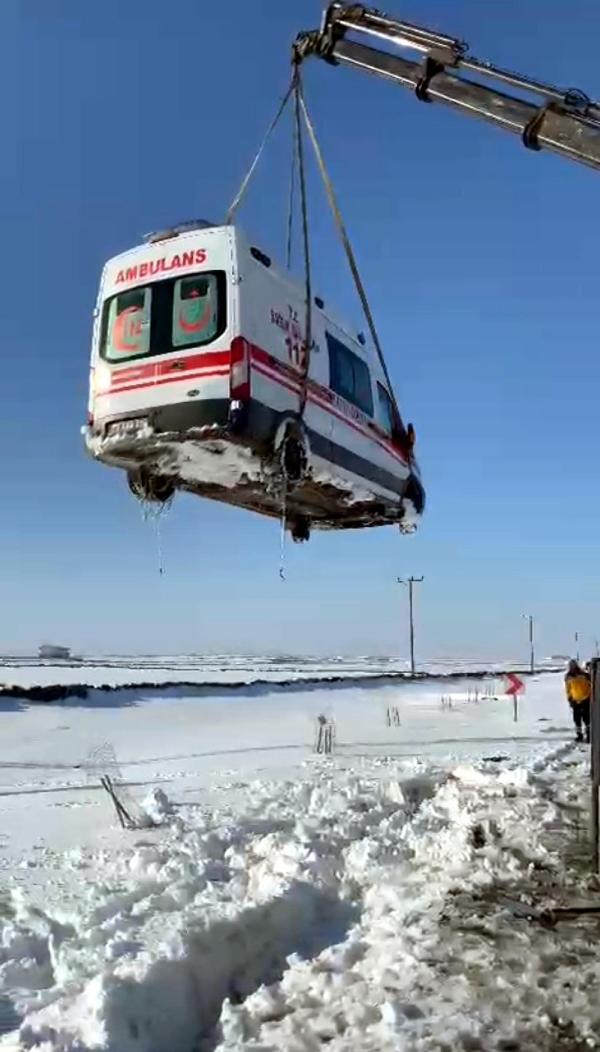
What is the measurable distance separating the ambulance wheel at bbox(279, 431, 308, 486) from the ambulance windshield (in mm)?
→ 1222

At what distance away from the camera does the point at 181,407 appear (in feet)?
25.0

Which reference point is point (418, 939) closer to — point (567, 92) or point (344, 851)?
point (344, 851)

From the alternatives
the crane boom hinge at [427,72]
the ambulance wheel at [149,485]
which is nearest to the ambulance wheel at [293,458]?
the ambulance wheel at [149,485]

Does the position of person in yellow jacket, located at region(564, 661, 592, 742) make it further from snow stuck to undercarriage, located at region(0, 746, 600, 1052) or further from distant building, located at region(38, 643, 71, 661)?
distant building, located at region(38, 643, 71, 661)

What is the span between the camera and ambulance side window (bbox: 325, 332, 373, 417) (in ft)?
30.7

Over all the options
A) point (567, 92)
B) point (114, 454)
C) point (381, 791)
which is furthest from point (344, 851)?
point (567, 92)

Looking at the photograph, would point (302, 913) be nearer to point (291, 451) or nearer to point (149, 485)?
point (291, 451)

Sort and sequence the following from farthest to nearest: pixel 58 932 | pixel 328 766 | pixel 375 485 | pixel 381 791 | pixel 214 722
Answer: pixel 214 722 < pixel 328 766 < pixel 381 791 < pixel 375 485 < pixel 58 932

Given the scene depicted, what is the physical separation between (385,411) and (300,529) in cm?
184

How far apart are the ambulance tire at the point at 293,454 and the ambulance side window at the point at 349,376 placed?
3.86 ft

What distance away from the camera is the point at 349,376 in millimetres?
9727

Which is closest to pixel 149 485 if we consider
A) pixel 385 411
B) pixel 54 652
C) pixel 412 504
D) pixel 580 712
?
pixel 385 411

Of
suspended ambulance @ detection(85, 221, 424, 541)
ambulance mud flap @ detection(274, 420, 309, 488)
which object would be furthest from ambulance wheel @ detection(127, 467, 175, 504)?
ambulance mud flap @ detection(274, 420, 309, 488)

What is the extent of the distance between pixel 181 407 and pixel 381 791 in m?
6.67
